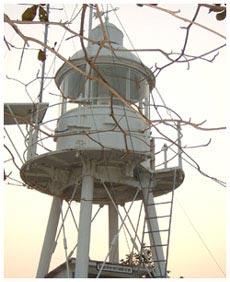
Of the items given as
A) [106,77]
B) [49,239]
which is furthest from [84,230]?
[106,77]

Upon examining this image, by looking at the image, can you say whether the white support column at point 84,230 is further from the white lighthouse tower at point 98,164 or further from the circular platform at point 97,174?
the circular platform at point 97,174

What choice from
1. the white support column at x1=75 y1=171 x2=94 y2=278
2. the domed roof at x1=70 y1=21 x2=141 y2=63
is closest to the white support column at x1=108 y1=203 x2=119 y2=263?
the white support column at x1=75 y1=171 x2=94 y2=278

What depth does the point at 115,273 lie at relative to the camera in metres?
9.73

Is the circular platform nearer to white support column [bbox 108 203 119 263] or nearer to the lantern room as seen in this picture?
white support column [bbox 108 203 119 263]

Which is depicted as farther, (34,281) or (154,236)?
(154,236)

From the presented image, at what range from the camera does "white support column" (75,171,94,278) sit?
9.68m

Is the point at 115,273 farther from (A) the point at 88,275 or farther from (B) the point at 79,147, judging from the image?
(B) the point at 79,147

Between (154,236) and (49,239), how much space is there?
2.56m

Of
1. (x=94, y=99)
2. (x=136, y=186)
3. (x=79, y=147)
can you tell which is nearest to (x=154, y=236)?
(x=136, y=186)

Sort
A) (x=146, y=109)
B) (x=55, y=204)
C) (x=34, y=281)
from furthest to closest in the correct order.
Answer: (x=55, y=204)
(x=146, y=109)
(x=34, y=281)

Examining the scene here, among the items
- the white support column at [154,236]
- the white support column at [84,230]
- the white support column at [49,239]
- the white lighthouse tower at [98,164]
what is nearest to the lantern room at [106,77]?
the white lighthouse tower at [98,164]

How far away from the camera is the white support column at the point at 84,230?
9680 mm

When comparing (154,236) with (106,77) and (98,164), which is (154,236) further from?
(106,77)

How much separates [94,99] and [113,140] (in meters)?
1.06
